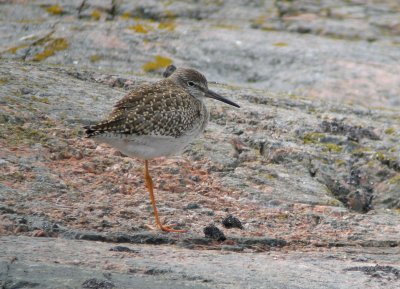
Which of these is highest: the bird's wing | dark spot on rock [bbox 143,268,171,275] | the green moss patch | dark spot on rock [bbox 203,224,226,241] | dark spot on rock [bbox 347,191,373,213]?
the bird's wing

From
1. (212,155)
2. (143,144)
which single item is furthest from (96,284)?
(212,155)

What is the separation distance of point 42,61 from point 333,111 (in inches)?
174

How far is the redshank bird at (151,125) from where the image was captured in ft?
25.1

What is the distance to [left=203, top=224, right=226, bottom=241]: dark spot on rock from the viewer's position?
23.7 feet

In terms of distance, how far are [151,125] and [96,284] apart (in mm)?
2543

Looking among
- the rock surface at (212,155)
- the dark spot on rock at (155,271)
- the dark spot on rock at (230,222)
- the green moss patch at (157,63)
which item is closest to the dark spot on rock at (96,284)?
the rock surface at (212,155)

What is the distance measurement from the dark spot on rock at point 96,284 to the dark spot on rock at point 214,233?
1700 millimetres

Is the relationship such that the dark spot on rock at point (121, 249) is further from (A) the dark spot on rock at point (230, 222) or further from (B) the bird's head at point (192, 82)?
(B) the bird's head at point (192, 82)

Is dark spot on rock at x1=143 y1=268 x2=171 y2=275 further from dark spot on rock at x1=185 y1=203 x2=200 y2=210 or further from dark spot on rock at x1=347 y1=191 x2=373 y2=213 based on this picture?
dark spot on rock at x1=347 y1=191 x2=373 y2=213

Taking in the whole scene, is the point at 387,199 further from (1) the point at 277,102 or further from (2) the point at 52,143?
(2) the point at 52,143

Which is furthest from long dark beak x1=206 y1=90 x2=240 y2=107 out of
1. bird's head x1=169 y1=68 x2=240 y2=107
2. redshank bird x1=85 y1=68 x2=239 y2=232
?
redshank bird x1=85 y1=68 x2=239 y2=232

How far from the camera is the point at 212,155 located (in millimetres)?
9008

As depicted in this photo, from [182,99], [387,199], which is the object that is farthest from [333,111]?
[182,99]

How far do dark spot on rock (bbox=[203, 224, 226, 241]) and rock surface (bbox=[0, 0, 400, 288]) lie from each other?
0.09 metres
